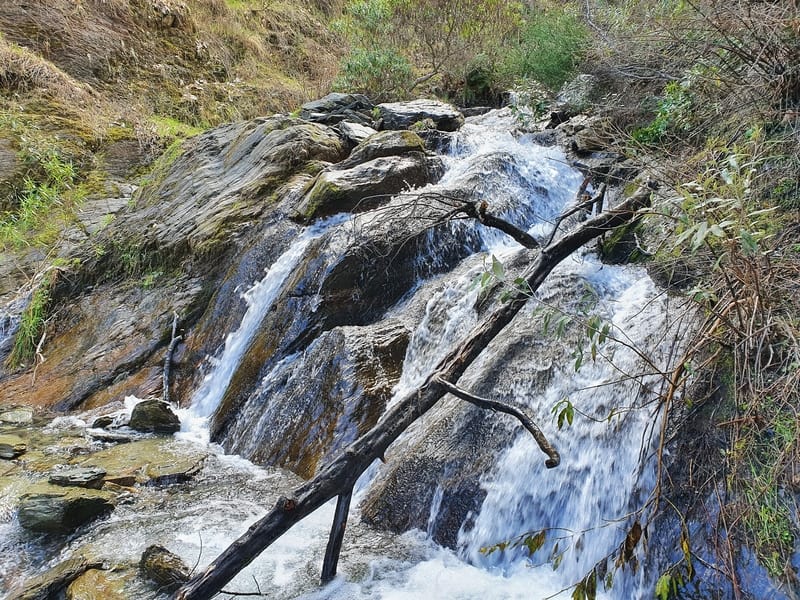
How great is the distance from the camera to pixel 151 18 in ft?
50.4

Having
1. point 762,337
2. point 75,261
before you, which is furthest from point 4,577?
point 75,261

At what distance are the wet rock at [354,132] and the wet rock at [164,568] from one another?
7107 millimetres

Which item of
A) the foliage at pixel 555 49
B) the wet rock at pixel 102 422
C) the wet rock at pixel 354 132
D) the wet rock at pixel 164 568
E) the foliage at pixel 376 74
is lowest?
the wet rock at pixel 164 568

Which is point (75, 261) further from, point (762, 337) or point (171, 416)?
point (762, 337)

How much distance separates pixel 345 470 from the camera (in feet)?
10.5

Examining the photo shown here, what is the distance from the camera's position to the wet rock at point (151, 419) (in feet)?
20.1

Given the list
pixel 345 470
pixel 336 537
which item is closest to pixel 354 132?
pixel 345 470

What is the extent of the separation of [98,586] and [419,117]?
9135 millimetres

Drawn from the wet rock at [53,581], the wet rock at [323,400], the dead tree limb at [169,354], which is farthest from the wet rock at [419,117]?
the wet rock at [53,581]

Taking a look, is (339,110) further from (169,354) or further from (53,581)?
(53,581)

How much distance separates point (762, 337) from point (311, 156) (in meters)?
7.54

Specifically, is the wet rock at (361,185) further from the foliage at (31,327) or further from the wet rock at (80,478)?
the foliage at (31,327)

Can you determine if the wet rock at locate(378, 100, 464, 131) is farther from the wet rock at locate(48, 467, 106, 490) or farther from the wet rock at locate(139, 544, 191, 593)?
the wet rock at locate(139, 544, 191, 593)

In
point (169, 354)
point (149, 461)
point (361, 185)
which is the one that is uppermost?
point (361, 185)
